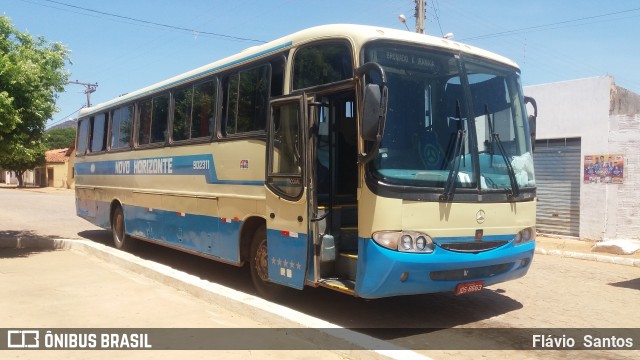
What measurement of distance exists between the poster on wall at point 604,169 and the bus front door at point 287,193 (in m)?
9.98

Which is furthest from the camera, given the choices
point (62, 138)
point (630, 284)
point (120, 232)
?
point (62, 138)

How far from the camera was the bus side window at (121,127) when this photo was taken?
11.2 m

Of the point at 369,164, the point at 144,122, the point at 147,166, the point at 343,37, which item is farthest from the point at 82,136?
the point at 369,164

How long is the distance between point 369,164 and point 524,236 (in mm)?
2225

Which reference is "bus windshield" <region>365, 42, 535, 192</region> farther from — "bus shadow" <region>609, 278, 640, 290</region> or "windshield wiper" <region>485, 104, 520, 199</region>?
"bus shadow" <region>609, 278, 640, 290</region>

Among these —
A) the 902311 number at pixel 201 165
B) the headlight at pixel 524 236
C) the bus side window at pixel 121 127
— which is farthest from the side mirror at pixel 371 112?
the bus side window at pixel 121 127

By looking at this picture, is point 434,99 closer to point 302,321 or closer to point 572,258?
point 302,321

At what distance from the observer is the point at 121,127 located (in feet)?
38.2

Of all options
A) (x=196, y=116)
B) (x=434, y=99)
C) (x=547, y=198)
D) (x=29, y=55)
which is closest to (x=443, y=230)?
(x=434, y=99)

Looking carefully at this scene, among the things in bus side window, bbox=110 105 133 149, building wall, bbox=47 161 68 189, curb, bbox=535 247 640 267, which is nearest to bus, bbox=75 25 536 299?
bus side window, bbox=110 105 133 149

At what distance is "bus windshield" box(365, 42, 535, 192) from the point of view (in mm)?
5320

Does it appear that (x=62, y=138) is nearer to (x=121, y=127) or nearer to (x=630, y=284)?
(x=121, y=127)

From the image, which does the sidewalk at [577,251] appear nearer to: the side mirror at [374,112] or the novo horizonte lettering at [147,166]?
the novo horizonte lettering at [147,166]

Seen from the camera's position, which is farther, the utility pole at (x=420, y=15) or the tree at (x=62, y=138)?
the tree at (x=62, y=138)
